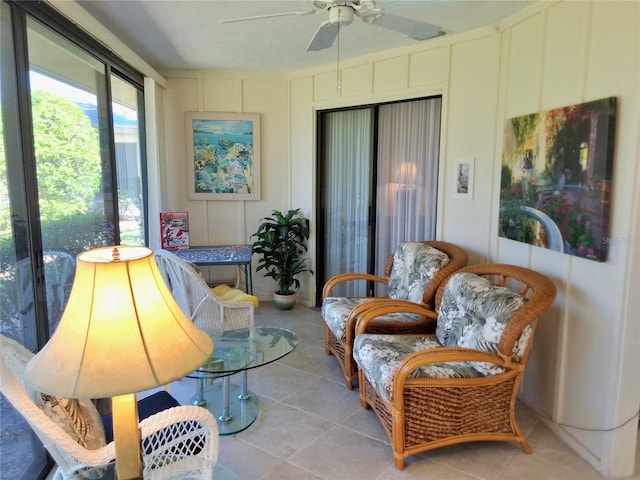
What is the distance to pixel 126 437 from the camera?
1.12 meters

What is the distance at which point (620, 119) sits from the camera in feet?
6.75

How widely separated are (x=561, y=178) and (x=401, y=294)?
1.39 m

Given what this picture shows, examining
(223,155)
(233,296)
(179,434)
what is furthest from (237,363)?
(223,155)

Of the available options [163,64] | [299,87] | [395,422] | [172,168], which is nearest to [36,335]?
[395,422]

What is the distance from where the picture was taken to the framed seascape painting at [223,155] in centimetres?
461

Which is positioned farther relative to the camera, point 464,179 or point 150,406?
point 464,179

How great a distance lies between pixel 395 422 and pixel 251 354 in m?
0.85

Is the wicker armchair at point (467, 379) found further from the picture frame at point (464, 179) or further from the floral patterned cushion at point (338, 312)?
the picture frame at point (464, 179)

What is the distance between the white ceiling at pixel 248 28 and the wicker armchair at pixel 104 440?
90.9 inches

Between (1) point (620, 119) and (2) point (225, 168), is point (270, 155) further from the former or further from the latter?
(1) point (620, 119)

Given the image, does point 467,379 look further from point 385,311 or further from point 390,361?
point 385,311

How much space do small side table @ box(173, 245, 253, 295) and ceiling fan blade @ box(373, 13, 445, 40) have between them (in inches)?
94.2

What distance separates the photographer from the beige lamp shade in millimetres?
969

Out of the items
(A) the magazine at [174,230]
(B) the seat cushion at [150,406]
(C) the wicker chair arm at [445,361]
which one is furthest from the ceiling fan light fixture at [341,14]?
(A) the magazine at [174,230]
